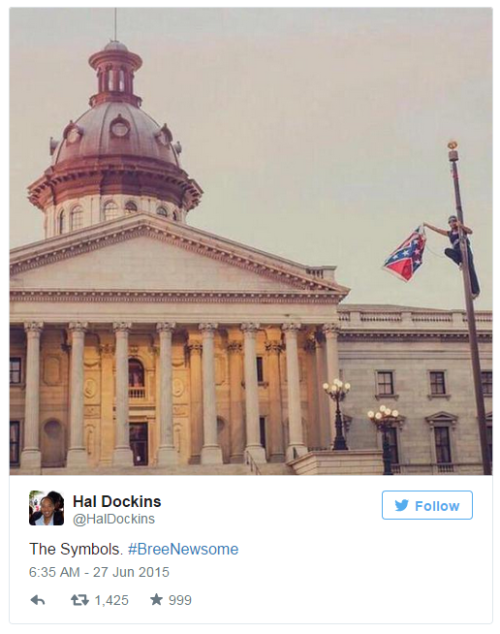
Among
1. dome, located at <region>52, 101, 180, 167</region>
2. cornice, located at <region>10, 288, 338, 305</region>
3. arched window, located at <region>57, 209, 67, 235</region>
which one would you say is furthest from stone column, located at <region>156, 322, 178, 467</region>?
dome, located at <region>52, 101, 180, 167</region>

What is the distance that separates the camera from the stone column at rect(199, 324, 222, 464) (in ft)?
167

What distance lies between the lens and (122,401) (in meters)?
50.6

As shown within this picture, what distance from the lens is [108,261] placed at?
52.0 metres

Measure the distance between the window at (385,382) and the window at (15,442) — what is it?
1727 centimetres

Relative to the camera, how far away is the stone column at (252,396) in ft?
168

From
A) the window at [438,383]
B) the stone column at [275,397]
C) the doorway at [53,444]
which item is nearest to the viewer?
the doorway at [53,444]

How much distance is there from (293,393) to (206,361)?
405 cm

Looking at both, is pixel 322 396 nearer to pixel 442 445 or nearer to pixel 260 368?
pixel 260 368
